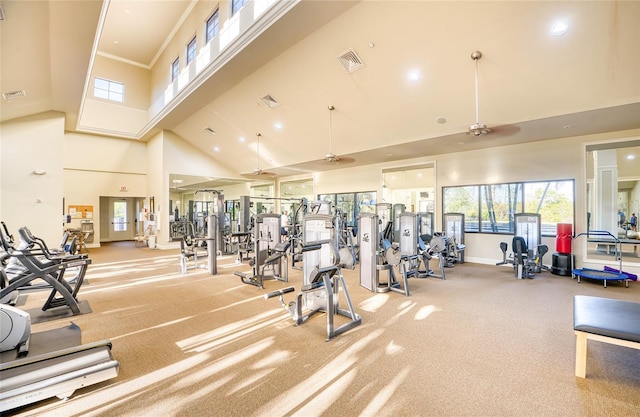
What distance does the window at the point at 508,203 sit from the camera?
6852mm

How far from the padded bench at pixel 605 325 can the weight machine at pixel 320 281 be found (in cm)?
210

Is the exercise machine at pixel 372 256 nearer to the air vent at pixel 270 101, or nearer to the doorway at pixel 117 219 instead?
the air vent at pixel 270 101

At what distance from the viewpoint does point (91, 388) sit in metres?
2.31

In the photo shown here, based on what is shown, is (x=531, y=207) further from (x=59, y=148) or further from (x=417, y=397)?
(x=59, y=148)

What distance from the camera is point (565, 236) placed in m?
6.33

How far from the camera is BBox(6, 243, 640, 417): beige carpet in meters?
2.11

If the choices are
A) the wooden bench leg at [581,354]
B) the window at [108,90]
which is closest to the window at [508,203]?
the wooden bench leg at [581,354]

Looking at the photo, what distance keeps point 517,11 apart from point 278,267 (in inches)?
232

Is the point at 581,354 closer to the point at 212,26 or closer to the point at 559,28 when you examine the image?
the point at 559,28

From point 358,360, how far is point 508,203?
6.95 m

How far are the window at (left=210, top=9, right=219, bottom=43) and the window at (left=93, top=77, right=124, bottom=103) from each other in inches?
227

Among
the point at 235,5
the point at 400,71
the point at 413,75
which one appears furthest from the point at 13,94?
the point at 413,75

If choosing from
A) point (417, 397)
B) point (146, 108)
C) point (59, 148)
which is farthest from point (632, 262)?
point (146, 108)

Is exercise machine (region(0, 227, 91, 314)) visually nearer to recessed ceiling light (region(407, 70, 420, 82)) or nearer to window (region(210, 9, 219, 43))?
recessed ceiling light (region(407, 70, 420, 82))
